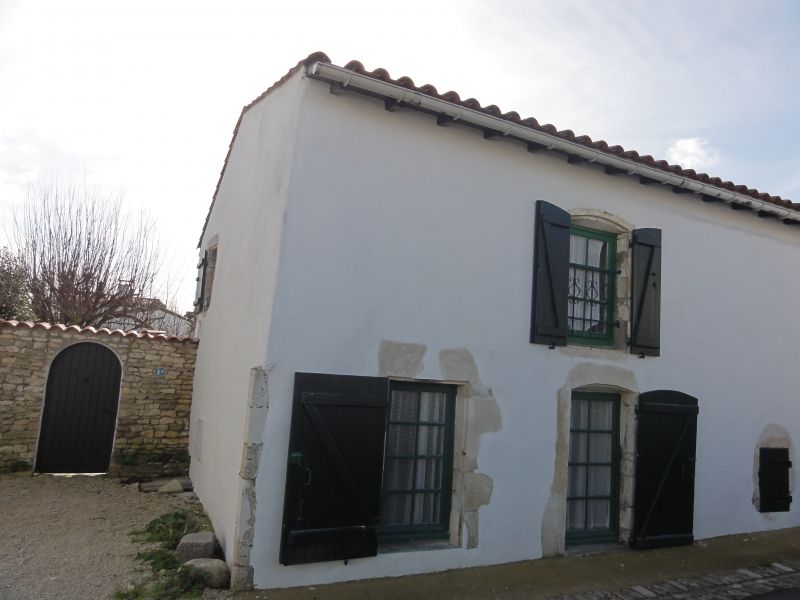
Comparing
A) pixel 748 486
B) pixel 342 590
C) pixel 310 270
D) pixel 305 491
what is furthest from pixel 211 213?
pixel 748 486

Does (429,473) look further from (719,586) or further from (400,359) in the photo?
(719,586)

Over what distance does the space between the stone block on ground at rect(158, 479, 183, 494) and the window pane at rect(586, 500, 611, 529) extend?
4.87 metres

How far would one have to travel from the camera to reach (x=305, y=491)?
4.45 m

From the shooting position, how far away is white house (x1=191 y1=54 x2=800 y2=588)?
4578 millimetres

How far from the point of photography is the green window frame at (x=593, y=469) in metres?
5.89

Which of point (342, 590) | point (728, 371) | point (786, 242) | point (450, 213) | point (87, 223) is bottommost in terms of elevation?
point (342, 590)

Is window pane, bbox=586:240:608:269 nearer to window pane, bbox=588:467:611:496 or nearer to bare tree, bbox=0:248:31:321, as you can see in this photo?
window pane, bbox=588:467:611:496

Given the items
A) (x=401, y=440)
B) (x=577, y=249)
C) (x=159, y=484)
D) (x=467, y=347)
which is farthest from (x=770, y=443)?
(x=159, y=484)

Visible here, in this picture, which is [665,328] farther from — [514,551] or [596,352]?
[514,551]

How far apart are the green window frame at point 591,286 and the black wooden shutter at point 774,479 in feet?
9.03

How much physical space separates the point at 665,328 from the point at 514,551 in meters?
3.05

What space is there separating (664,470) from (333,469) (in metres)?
3.77

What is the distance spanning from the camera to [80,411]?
Result: 7680 mm

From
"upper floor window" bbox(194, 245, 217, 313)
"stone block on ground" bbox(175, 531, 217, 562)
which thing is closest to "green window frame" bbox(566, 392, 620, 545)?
"stone block on ground" bbox(175, 531, 217, 562)
